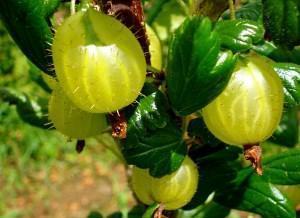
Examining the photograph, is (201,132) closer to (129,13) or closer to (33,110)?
(129,13)

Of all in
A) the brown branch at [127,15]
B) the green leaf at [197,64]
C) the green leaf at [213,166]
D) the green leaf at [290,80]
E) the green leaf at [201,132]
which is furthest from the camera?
the green leaf at [213,166]

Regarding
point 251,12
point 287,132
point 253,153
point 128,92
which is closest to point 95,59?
point 128,92

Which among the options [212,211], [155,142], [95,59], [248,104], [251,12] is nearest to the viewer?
[95,59]

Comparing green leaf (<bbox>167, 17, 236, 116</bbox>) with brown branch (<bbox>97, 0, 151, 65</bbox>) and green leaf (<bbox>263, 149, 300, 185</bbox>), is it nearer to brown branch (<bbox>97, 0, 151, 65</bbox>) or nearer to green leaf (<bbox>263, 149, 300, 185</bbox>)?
brown branch (<bbox>97, 0, 151, 65</bbox>)

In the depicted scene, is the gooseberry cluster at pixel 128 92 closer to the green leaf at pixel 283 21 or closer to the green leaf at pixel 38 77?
the green leaf at pixel 283 21

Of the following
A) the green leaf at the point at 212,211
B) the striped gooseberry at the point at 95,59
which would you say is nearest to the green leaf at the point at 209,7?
the striped gooseberry at the point at 95,59

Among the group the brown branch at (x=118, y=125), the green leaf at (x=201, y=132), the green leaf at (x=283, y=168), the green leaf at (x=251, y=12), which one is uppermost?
the brown branch at (x=118, y=125)

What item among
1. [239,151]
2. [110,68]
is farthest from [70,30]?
[239,151]
